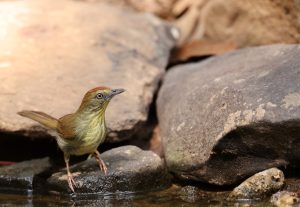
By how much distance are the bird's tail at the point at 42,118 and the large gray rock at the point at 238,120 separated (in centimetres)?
118

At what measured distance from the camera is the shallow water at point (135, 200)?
5.16 m

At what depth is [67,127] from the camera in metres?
5.34

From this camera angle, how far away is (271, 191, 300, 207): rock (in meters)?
4.86

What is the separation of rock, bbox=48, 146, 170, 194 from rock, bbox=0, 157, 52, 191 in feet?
0.70

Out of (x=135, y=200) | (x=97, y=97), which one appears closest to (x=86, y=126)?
(x=97, y=97)

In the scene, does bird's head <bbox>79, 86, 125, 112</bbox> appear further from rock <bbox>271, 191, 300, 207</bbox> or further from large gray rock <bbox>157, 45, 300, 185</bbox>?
rock <bbox>271, 191, 300, 207</bbox>

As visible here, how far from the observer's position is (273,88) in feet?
17.3

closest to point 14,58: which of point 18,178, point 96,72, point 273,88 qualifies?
point 96,72

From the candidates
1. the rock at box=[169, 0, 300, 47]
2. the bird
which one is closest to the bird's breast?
the bird

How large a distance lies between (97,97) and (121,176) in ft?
2.55

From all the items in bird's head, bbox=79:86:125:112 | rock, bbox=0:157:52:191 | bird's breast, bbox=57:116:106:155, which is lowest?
rock, bbox=0:157:52:191

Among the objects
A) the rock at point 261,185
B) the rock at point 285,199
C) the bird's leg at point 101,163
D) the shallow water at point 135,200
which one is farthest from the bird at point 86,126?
the rock at point 285,199

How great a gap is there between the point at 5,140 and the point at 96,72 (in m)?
1.29

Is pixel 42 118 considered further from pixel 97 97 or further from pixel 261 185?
pixel 261 185
